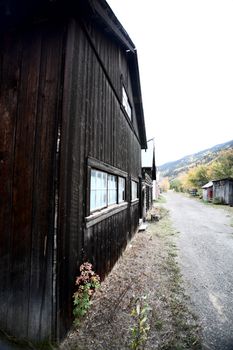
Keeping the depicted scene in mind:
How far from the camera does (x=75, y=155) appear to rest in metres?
3.55

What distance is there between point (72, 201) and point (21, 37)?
275cm

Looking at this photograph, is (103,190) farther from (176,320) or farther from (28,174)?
(176,320)

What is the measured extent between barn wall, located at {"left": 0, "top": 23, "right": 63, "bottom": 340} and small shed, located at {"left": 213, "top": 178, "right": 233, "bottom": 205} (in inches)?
1229

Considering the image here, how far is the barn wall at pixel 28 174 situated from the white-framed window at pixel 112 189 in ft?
9.46

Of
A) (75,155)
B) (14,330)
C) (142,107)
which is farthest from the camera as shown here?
(142,107)

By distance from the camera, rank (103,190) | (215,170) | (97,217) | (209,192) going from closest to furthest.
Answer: (97,217)
(103,190)
(209,192)
(215,170)

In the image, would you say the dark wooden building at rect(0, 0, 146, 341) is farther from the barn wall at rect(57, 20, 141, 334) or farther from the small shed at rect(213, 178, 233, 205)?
the small shed at rect(213, 178, 233, 205)

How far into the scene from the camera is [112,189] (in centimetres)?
627

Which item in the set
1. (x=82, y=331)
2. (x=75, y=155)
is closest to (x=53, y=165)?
(x=75, y=155)

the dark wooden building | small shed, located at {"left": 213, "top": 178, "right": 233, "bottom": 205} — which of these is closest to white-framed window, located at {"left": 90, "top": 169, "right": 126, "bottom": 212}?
the dark wooden building

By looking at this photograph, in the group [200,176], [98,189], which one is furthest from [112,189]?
[200,176]

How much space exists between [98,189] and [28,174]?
1893 mm

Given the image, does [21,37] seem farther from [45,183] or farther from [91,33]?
[45,183]

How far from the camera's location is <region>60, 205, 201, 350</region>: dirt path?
3125 mm
